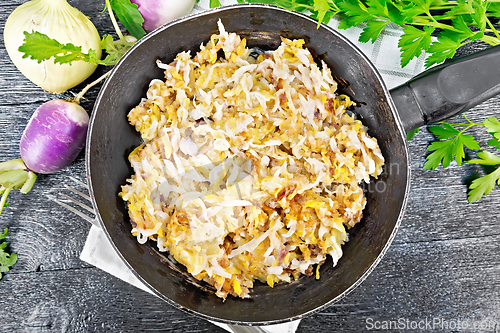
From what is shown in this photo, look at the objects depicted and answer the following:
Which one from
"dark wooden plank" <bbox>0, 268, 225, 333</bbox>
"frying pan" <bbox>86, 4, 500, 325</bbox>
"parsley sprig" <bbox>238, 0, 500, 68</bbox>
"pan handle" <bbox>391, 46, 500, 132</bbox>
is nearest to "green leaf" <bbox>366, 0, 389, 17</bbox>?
"parsley sprig" <bbox>238, 0, 500, 68</bbox>

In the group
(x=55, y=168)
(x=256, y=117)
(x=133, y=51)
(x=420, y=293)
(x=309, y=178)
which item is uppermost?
(x=133, y=51)

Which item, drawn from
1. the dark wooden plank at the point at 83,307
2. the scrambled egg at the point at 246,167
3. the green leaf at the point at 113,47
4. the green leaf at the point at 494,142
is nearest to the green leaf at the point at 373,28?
the scrambled egg at the point at 246,167

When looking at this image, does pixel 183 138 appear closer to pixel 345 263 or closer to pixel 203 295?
pixel 203 295

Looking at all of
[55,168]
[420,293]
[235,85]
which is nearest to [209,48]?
[235,85]

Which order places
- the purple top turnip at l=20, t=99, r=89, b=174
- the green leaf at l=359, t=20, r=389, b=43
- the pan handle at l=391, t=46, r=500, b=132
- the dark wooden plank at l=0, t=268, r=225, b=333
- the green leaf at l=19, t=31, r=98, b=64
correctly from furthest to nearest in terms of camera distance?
the dark wooden plank at l=0, t=268, r=225, b=333, the purple top turnip at l=20, t=99, r=89, b=174, the green leaf at l=359, t=20, r=389, b=43, the green leaf at l=19, t=31, r=98, b=64, the pan handle at l=391, t=46, r=500, b=132

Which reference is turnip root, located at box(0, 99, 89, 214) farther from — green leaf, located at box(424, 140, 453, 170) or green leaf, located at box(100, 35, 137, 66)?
green leaf, located at box(424, 140, 453, 170)

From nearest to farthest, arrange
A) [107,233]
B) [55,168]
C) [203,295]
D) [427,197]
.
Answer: [107,233] → [203,295] → [55,168] → [427,197]

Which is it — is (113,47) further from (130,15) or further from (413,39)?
(413,39)
